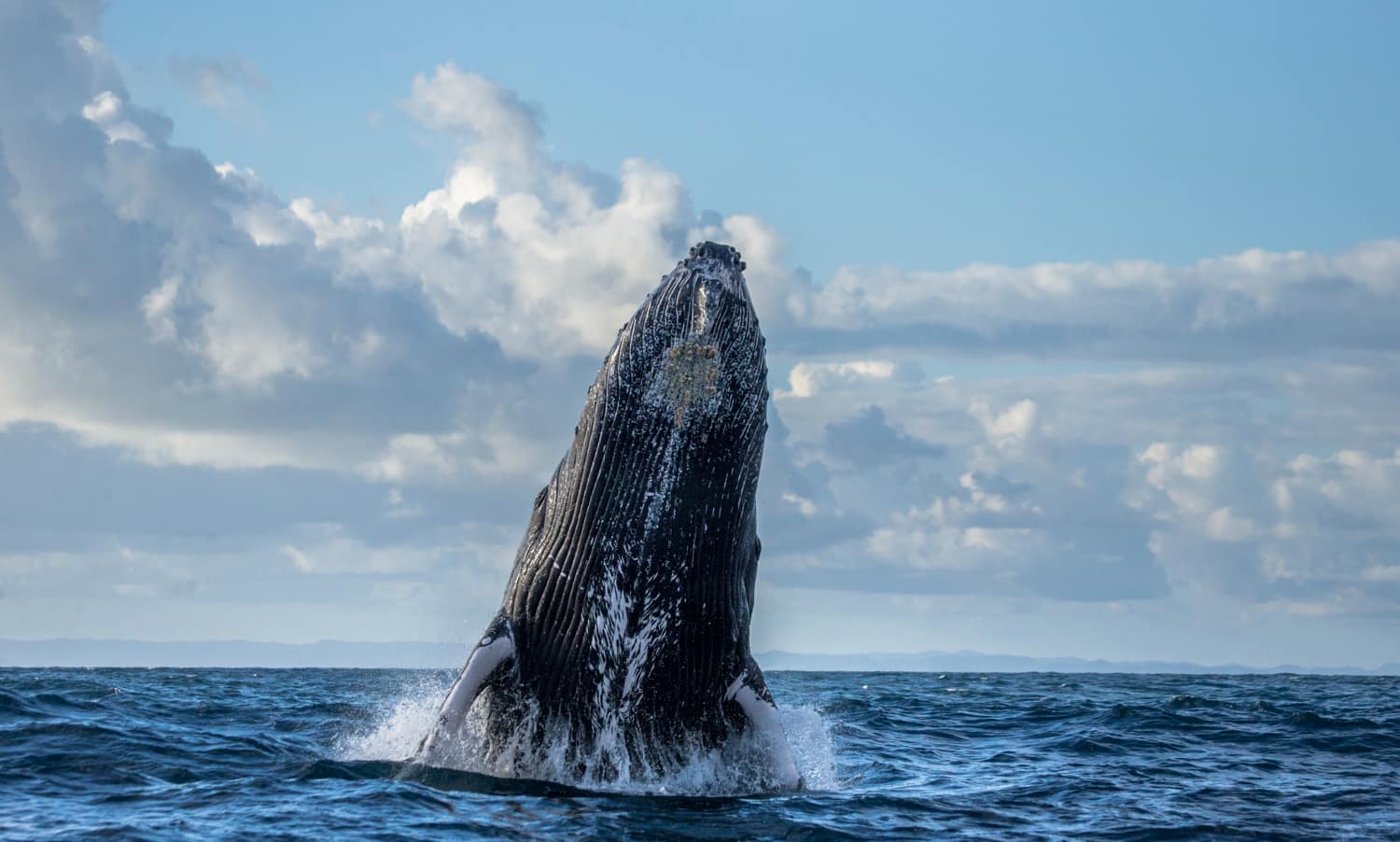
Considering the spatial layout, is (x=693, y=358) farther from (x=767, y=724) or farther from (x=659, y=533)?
(x=767, y=724)

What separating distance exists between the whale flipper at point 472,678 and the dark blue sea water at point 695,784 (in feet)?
1.65

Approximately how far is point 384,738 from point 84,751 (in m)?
2.88

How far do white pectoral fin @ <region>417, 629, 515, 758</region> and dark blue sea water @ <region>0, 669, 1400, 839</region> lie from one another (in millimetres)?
500

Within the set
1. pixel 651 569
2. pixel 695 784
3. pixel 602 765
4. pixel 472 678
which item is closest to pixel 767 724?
pixel 695 784

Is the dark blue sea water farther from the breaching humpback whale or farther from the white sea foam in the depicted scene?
the breaching humpback whale

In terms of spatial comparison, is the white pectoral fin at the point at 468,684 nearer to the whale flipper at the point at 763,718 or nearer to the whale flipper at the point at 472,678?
the whale flipper at the point at 472,678

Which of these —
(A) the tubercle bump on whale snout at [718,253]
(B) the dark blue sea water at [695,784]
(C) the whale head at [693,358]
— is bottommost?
(B) the dark blue sea water at [695,784]

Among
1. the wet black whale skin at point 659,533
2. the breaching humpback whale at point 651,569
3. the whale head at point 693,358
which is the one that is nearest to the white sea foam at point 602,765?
the breaching humpback whale at point 651,569

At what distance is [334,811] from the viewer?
10445 millimetres

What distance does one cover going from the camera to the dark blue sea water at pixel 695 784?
Result: 32.8 feet

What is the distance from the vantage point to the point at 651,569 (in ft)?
36.2

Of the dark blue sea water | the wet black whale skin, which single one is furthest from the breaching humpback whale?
the dark blue sea water

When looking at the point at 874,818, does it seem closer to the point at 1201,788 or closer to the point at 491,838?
the point at 491,838

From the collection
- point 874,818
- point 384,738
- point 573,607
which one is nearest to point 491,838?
point 573,607
